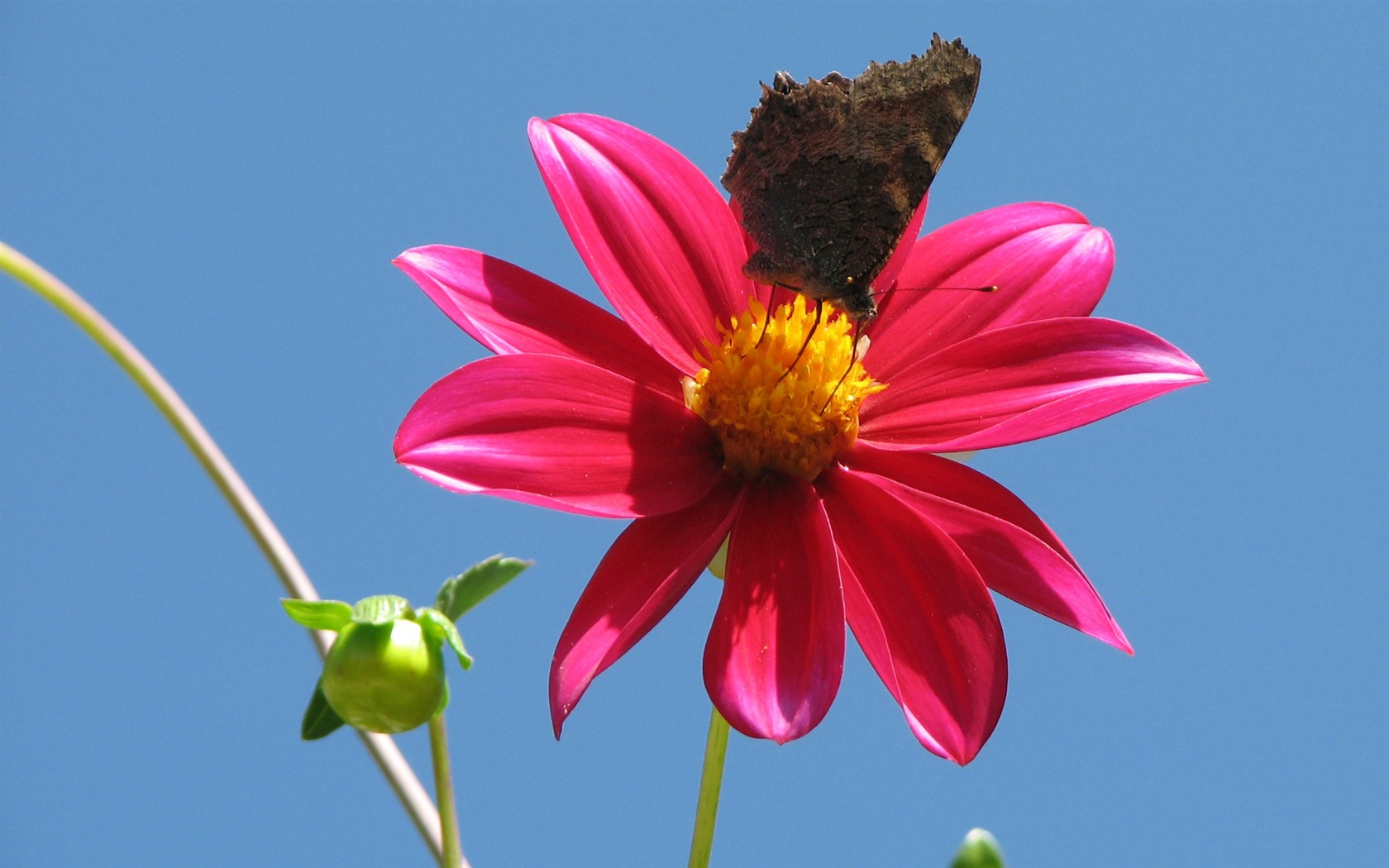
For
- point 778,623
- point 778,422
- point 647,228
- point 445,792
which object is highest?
point 647,228

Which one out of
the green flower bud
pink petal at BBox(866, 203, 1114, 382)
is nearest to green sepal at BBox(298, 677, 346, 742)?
the green flower bud

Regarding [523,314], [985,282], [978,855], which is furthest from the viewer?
[985,282]

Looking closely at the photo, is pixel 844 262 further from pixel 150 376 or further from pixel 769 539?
pixel 150 376

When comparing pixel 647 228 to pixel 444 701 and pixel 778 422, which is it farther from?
pixel 444 701

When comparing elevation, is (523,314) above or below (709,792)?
above

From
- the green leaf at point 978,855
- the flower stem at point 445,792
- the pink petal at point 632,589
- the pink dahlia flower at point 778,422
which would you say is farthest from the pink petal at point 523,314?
the green leaf at point 978,855

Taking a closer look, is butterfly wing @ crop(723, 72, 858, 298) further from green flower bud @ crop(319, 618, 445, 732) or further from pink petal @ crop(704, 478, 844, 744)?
green flower bud @ crop(319, 618, 445, 732)

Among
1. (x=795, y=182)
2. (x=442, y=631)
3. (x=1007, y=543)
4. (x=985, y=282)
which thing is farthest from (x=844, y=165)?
(x=442, y=631)
